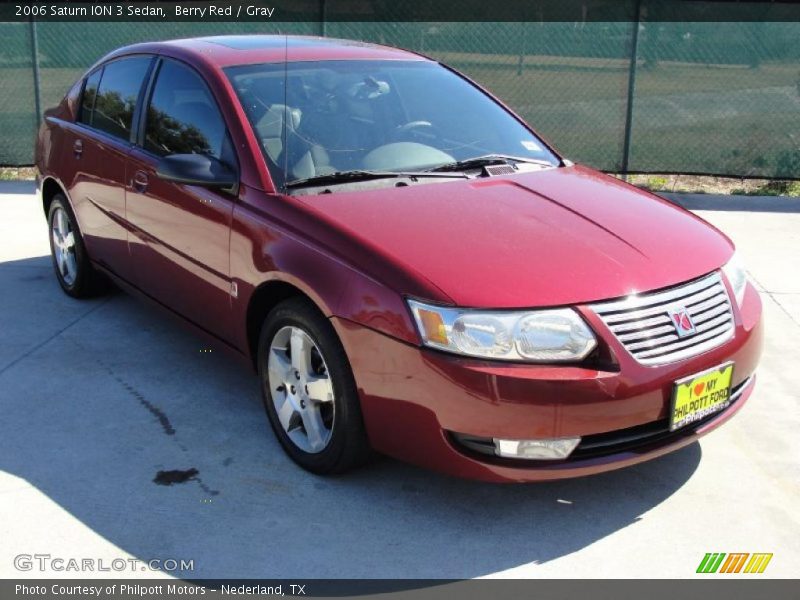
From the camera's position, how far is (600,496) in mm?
3545

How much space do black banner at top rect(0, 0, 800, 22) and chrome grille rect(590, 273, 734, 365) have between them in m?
6.81

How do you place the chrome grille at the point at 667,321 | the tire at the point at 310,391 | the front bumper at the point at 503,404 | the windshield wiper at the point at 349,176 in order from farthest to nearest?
the windshield wiper at the point at 349,176 < the tire at the point at 310,391 < the chrome grille at the point at 667,321 < the front bumper at the point at 503,404

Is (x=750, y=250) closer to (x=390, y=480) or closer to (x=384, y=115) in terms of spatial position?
(x=384, y=115)

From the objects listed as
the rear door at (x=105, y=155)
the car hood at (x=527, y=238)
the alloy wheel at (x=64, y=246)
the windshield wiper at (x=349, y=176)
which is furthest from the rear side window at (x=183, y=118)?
the alloy wheel at (x=64, y=246)

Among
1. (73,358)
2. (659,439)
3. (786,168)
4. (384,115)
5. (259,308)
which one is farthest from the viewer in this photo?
(786,168)

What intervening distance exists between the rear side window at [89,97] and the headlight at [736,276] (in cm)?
376

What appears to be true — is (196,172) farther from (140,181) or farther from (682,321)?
(682,321)

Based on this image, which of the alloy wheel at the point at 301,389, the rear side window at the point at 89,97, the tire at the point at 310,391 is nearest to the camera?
the tire at the point at 310,391

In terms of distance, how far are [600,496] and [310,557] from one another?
1163mm

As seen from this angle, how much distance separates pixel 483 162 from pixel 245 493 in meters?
1.86

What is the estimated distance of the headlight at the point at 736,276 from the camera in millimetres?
3646

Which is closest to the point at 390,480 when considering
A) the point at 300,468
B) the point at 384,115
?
the point at 300,468

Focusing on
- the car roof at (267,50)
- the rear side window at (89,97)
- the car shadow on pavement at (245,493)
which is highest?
the car roof at (267,50)

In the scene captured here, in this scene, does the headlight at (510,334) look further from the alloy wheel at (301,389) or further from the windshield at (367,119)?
the windshield at (367,119)
